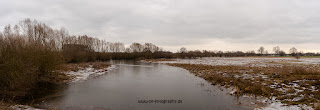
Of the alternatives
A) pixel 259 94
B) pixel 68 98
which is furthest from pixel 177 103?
pixel 68 98

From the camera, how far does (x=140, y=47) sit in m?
118

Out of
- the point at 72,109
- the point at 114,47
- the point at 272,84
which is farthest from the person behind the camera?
the point at 114,47

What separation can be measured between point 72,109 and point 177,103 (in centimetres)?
630

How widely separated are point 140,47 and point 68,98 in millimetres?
108335

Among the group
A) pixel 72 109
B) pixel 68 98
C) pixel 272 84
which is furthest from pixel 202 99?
pixel 68 98

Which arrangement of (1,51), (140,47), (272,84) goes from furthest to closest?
1. (140,47)
2. (272,84)
3. (1,51)

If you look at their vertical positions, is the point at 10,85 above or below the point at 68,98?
above

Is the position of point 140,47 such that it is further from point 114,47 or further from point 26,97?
point 26,97

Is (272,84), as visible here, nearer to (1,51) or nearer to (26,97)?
(26,97)

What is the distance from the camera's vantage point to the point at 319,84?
35.5 feet

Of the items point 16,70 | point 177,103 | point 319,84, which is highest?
point 16,70

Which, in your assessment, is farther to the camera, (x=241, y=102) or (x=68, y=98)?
(x=68, y=98)

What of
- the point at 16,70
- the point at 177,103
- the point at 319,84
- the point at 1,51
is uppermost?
the point at 1,51

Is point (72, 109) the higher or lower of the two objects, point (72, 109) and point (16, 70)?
the lower
